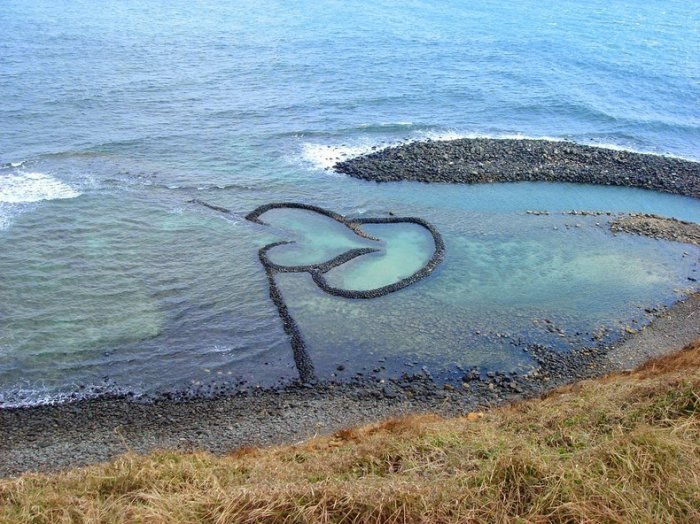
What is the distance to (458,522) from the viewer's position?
980 centimetres

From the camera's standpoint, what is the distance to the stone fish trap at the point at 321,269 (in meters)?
24.2

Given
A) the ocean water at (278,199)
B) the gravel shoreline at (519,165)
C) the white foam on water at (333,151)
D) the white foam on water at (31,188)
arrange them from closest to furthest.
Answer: the ocean water at (278,199) < the white foam on water at (31,188) < the gravel shoreline at (519,165) < the white foam on water at (333,151)

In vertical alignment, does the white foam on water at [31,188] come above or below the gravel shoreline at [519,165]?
below

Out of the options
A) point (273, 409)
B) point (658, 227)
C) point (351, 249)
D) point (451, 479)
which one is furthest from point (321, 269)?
point (658, 227)

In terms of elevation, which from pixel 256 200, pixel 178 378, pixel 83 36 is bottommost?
pixel 178 378

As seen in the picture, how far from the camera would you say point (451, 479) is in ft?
36.4

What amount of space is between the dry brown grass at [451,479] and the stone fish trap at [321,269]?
934cm

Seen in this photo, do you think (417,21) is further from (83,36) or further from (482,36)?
(83,36)

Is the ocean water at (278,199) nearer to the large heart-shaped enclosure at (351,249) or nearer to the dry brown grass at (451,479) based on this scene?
the large heart-shaped enclosure at (351,249)

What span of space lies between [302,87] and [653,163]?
106 feet

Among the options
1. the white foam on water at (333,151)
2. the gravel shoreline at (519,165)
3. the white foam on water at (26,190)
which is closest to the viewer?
the white foam on water at (26,190)

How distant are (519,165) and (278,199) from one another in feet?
59.4

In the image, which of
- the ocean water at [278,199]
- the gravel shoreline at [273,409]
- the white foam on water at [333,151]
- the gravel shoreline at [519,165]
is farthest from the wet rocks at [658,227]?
the white foam on water at [333,151]

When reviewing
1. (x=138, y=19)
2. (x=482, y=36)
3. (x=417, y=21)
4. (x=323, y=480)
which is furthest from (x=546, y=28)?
(x=323, y=480)
